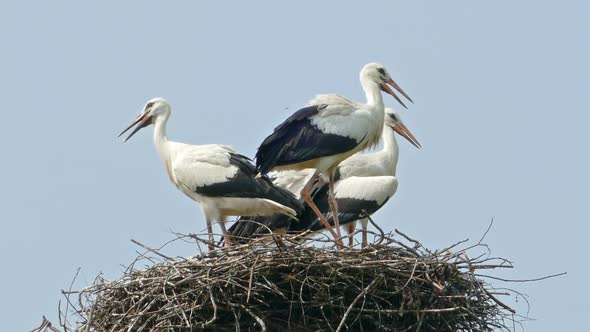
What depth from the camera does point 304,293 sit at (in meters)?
11.6

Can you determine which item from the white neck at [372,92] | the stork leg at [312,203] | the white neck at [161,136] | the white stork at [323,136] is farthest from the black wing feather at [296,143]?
the white neck at [161,136]

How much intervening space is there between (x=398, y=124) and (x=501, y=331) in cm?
429

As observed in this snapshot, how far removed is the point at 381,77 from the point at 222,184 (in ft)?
6.03

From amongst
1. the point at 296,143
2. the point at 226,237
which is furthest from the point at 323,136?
the point at 226,237

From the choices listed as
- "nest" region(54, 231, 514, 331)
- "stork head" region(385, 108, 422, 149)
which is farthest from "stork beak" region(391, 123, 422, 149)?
"nest" region(54, 231, 514, 331)

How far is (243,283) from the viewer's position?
Result: 1148 centimetres

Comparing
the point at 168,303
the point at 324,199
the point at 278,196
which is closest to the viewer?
the point at 168,303

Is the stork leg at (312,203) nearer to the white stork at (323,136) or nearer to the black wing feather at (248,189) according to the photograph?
the white stork at (323,136)

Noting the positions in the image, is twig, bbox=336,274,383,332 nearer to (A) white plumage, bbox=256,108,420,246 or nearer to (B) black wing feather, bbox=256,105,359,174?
(B) black wing feather, bbox=256,105,359,174

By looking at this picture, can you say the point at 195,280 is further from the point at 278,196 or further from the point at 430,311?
the point at 278,196

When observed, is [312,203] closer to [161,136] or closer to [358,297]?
[161,136]

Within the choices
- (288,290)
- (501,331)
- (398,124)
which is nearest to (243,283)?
(288,290)

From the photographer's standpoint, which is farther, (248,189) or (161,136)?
(161,136)

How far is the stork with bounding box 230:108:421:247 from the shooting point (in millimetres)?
14589
